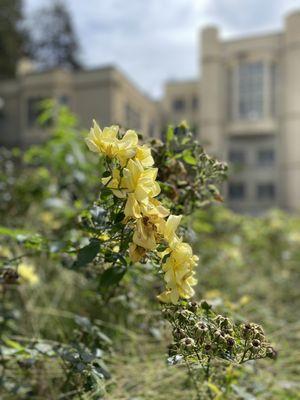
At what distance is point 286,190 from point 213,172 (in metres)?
25.4

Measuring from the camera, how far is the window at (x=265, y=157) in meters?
26.8

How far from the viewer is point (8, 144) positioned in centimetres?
2588

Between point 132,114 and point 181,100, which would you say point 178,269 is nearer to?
point 132,114

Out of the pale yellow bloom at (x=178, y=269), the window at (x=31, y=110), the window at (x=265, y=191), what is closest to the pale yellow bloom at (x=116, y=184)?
the pale yellow bloom at (x=178, y=269)

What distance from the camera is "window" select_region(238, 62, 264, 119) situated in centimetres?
2652

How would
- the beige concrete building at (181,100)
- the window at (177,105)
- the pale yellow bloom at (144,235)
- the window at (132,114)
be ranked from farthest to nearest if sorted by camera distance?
1. the window at (177,105)
2. the beige concrete building at (181,100)
3. the window at (132,114)
4. the pale yellow bloom at (144,235)

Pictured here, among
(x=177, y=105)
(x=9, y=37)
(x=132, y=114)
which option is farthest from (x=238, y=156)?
(x=9, y=37)

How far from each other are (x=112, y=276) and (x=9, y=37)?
27717 mm

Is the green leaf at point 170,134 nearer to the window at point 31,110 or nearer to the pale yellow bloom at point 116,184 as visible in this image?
the pale yellow bloom at point 116,184

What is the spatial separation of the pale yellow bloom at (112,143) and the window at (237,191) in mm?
26699

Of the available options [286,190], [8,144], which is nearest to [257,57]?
[286,190]

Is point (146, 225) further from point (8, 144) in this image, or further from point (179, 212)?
point (8, 144)

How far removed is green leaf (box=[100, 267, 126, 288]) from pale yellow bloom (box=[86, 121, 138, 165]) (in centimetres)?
27

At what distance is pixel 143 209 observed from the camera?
0.80 m
